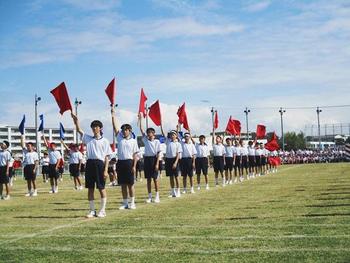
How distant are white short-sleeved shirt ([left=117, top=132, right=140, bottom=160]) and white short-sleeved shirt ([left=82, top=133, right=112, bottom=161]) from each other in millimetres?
1430

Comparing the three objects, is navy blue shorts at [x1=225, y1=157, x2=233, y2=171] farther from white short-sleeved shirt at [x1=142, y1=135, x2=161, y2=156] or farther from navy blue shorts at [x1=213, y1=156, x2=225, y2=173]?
white short-sleeved shirt at [x1=142, y1=135, x2=161, y2=156]

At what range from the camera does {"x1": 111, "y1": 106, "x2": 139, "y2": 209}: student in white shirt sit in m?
13.8

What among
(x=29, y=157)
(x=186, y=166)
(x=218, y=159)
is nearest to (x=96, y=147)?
(x=186, y=166)

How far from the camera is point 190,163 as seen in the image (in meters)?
20.2

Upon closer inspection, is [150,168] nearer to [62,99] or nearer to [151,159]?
[151,159]

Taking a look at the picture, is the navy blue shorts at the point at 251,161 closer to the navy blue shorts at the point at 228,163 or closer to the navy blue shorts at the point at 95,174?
the navy blue shorts at the point at 228,163

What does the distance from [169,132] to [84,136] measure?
21.7 feet

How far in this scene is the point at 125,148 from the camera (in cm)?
1395

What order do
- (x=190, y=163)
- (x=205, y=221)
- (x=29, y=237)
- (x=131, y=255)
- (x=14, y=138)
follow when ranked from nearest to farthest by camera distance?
(x=131, y=255) < (x=29, y=237) < (x=205, y=221) < (x=190, y=163) < (x=14, y=138)

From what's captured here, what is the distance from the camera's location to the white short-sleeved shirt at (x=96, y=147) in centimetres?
1231

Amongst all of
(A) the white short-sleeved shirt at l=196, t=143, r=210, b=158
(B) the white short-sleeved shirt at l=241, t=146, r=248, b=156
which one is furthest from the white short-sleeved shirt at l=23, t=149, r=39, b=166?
(B) the white short-sleeved shirt at l=241, t=146, r=248, b=156

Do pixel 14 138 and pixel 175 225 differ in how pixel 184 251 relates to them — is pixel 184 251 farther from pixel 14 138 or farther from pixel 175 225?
pixel 14 138

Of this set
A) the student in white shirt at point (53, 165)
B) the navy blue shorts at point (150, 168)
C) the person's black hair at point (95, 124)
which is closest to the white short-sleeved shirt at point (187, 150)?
the navy blue shorts at point (150, 168)

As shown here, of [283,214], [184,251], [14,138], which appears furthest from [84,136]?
[14,138]
